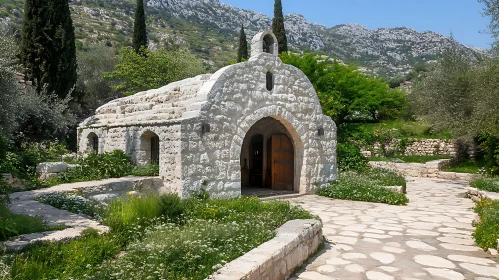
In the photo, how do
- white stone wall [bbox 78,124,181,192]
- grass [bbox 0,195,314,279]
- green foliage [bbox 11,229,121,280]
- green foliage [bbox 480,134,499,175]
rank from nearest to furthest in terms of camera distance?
green foliage [bbox 11,229,121,280]
grass [bbox 0,195,314,279]
white stone wall [bbox 78,124,181,192]
green foliage [bbox 480,134,499,175]

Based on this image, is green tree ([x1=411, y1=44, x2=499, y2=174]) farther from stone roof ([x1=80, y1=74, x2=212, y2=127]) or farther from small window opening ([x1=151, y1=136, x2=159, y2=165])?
small window opening ([x1=151, y1=136, x2=159, y2=165])

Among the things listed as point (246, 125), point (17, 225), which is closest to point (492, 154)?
point (246, 125)

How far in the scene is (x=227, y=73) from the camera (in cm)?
916

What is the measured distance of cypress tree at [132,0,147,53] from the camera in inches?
1054

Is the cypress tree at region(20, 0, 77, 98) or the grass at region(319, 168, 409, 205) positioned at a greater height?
the cypress tree at region(20, 0, 77, 98)

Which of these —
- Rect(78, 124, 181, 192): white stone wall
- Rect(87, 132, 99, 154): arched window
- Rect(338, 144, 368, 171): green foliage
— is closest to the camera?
Rect(78, 124, 181, 192): white stone wall

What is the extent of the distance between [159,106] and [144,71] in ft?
54.7

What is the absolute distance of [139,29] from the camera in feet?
88.9

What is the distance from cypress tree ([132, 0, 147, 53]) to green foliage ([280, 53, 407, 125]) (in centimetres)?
1143

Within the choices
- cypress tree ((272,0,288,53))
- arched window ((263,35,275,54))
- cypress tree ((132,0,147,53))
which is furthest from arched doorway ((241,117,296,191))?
cypress tree ((132,0,147,53))

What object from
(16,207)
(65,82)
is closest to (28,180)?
(16,207)

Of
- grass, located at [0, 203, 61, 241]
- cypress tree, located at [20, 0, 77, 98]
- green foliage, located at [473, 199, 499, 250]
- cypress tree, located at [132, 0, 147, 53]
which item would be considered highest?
cypress tree, located at [132, 0, 147, 53]

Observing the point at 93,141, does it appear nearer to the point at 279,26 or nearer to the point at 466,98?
the point at 466,98

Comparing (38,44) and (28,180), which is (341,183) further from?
(38,44)
